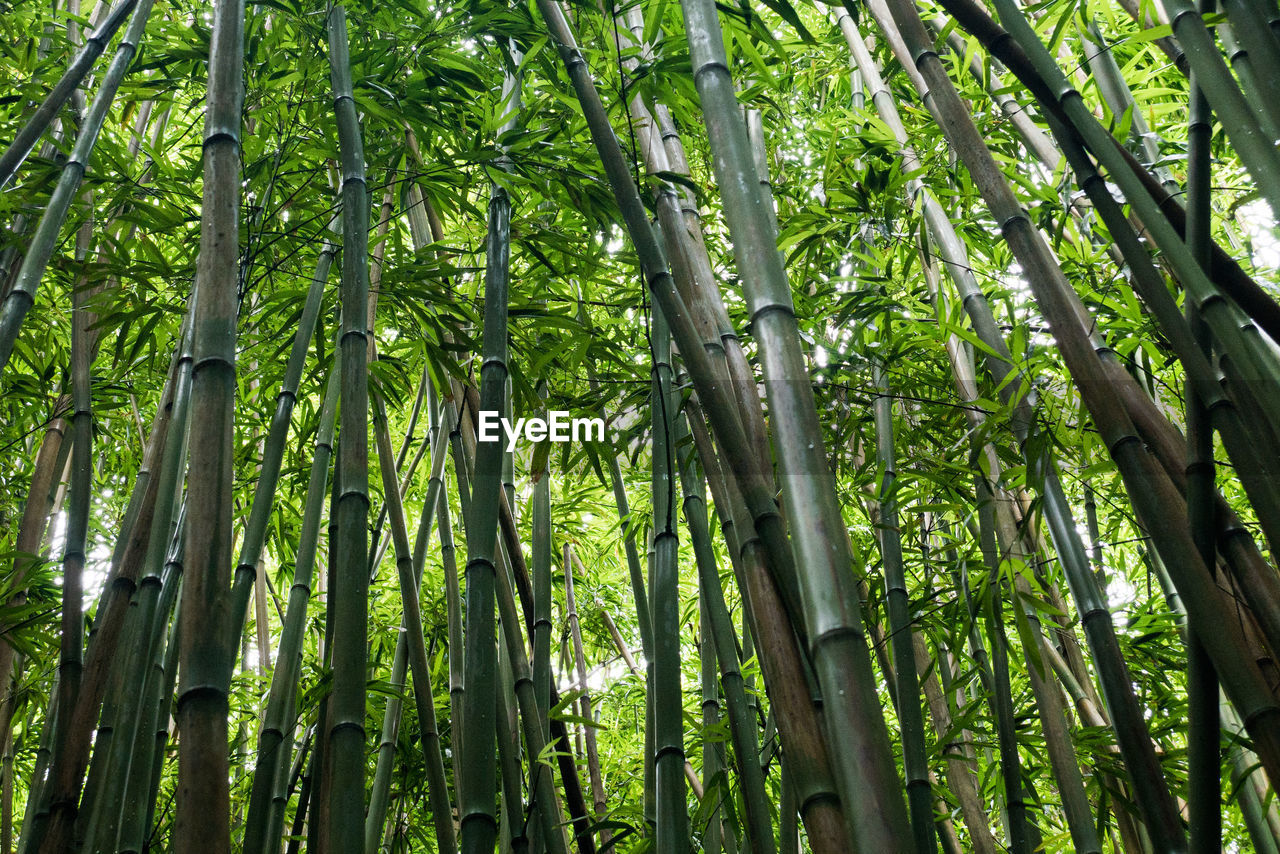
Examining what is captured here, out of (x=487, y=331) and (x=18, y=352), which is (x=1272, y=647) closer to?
(x=487, y=331)

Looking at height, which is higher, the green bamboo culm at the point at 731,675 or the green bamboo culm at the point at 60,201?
the green bamboo culm at the point at 60,201

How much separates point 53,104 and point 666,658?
48.4 inches

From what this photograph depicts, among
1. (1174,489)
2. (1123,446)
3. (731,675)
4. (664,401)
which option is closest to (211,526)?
(664,401)

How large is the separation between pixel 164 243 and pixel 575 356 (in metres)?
1.83

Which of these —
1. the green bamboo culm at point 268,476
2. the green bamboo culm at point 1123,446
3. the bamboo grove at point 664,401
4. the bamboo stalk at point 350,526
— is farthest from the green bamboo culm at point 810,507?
the green bamboo culm at point 268,476

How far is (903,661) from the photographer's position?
68.8 inches

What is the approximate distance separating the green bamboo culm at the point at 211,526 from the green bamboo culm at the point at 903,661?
40.0 inches

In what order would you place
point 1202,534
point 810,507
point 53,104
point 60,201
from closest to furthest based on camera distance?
point 810,507
point 1202,534
point 53,104
point 60,201

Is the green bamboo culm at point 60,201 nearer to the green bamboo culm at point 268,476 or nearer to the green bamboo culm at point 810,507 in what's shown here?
the green bamboo culm at point 268,476

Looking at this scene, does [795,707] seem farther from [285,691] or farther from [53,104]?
[53,104]

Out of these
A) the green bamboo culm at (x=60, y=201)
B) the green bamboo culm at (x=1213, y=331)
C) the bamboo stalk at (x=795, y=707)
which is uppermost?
the green bamboo culm at (x=60, y=201)

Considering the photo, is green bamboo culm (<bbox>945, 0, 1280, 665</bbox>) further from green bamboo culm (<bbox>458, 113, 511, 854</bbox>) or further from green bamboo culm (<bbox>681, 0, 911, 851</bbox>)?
green bamboo culm (<bbox>458, 113, 511, 854</bbox>)

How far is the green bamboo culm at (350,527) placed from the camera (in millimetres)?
1080

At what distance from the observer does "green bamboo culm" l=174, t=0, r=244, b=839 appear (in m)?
0.87
